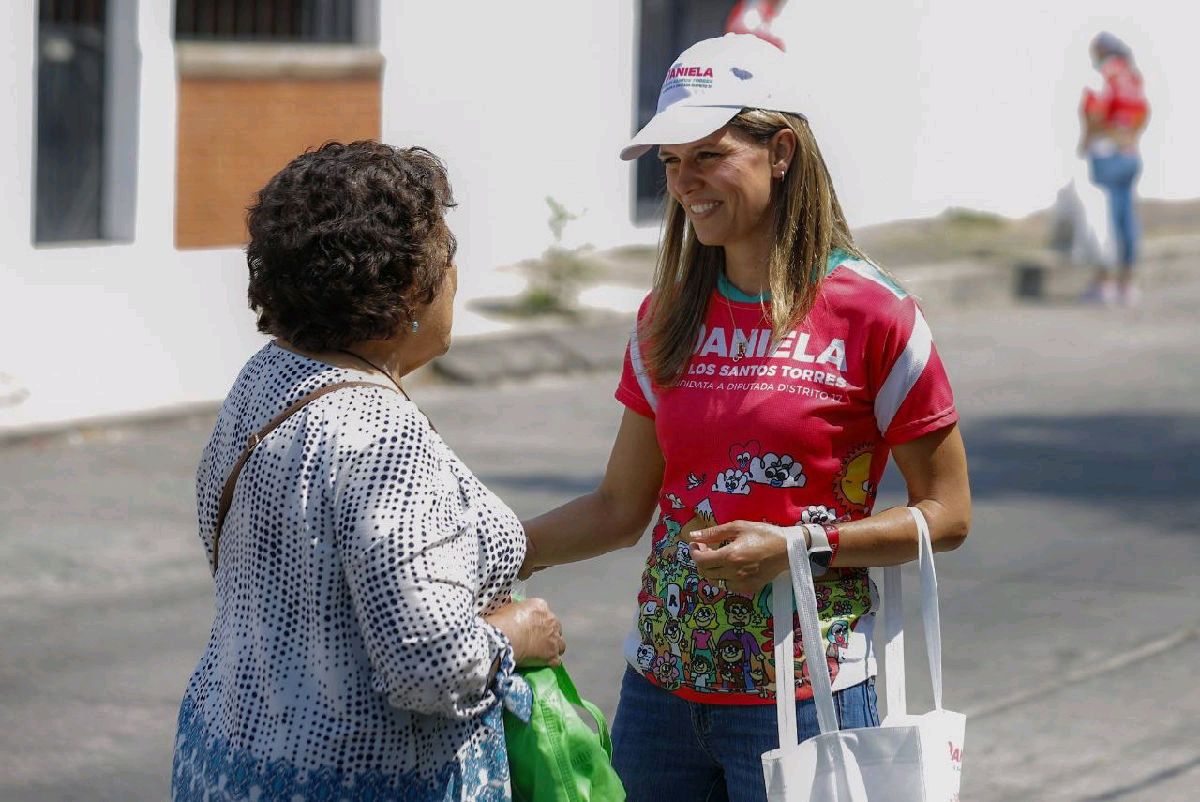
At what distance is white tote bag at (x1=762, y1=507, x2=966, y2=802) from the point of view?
9.17 ft

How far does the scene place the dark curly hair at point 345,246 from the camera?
2.61 meters

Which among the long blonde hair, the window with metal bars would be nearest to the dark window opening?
the window with metal bars

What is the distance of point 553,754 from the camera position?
271 centimetres

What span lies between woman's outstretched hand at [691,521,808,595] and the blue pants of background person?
13.9 metres

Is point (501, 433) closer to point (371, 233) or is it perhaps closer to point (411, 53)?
point (411, 53)

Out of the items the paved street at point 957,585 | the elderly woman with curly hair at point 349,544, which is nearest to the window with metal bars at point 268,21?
the paved street at point 957,585

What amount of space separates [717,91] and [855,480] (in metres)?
0.67

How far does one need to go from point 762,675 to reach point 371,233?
98 cm

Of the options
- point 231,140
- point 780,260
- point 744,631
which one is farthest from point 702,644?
point 231,140

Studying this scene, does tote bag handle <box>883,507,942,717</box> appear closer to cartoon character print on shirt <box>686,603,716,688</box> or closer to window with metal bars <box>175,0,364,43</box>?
cartoon character print on shirt <box>686,603,716,688</box>

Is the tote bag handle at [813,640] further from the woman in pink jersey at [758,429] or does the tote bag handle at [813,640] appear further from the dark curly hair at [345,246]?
the dark curly hair at [345,246]

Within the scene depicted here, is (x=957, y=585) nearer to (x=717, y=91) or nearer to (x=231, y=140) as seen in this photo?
→ (x=717, y=91)

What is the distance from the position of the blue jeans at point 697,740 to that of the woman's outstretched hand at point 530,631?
1.33 ft

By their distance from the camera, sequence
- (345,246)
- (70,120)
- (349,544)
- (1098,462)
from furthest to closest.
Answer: (70,120) → (1098,462) → (345,246) → (349,544)
